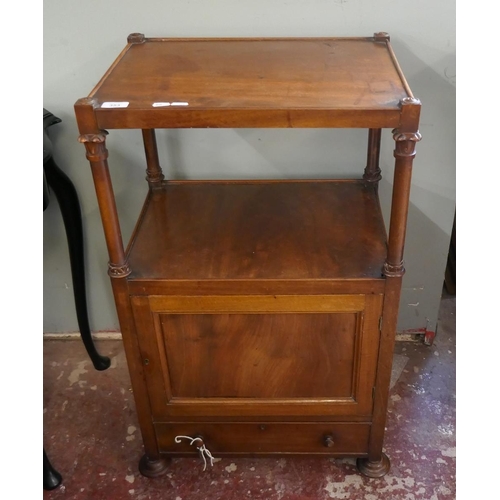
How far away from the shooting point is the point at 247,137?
1503 millimetres

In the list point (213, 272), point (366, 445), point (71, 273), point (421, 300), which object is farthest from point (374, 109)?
point (71, 273)

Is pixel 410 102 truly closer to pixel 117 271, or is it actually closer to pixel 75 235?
pixel 117 271

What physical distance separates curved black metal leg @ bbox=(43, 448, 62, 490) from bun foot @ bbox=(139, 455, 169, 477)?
0.22 meters

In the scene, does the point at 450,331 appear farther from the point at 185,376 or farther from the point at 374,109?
the point at 374,109

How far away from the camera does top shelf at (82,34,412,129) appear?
3.14ft

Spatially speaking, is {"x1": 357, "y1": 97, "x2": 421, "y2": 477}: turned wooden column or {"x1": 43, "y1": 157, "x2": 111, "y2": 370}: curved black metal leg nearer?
{"x1": 357, "y1": 97, "x2": 421, "y2": 477}: turned wooden column

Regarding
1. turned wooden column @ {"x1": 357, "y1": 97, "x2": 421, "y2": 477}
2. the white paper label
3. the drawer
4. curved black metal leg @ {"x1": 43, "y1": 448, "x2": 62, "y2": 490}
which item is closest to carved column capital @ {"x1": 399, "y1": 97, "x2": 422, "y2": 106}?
turned wooden column @ {"x1": 357, "y1": 97, "x2": 421, "y2": 477}

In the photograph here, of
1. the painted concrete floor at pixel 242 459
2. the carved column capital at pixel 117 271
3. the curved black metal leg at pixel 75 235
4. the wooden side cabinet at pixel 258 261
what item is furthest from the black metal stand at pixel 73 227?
the carved column capital at pixel 117 271

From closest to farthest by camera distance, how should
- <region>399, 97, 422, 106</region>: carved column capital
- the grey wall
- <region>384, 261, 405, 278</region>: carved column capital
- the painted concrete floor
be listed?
<region>399, 97, 422, 106</region>: carved column capital
<region>384, 261, 405, 278</region>: carved column capital
the grey wall
the painted concrete floor

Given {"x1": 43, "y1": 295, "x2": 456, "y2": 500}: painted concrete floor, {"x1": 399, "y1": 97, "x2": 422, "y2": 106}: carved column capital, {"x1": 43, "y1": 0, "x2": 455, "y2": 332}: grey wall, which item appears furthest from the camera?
{"x1": 43, "y1": 295, "x2": 456, "y2": 500}: painted concrete floor

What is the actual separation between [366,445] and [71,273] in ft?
3.20

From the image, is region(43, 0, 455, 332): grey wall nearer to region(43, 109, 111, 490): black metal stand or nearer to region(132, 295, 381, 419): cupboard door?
region(43, 109, 111, 490): black metal stand

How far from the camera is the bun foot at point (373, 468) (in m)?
1.46

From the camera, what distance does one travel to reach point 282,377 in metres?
1.31
